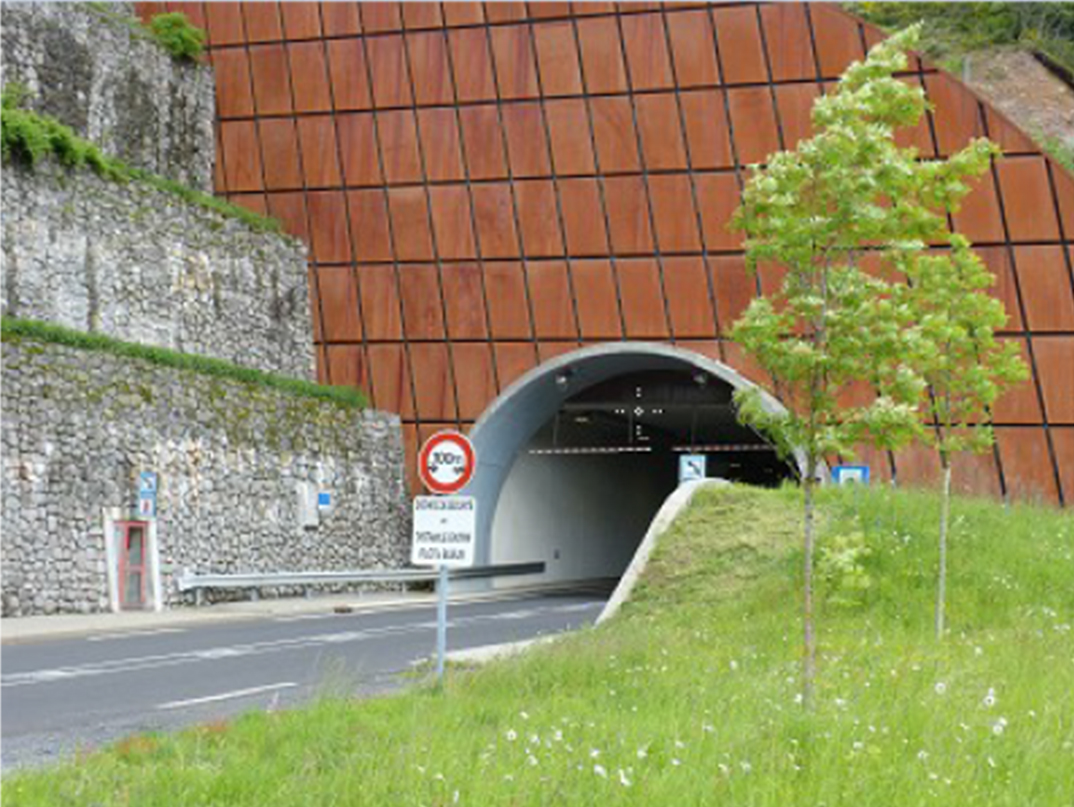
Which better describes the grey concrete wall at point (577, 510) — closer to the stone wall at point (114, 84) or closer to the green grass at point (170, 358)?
the green grass at point (170, 358)

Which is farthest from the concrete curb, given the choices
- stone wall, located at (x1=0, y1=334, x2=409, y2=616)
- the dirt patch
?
the dirt patch

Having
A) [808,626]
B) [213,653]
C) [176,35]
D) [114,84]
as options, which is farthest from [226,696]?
[176,35]

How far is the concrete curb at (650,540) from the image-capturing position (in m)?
20.1

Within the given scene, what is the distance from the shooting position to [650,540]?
71.2ft

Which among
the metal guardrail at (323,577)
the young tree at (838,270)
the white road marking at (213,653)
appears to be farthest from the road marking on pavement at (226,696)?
the metal guardrail at (323,577)

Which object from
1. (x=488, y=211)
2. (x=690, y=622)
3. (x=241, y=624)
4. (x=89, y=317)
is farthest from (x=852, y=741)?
(x=488, y=211)

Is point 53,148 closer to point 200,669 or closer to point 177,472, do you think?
point 177,472

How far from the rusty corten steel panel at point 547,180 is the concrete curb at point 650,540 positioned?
31.3ft

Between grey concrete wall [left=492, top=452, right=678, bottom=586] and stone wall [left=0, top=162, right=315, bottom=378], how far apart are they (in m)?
6.68

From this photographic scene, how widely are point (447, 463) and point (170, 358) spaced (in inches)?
681

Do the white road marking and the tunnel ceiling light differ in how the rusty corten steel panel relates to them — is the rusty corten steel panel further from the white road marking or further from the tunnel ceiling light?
the white road marking

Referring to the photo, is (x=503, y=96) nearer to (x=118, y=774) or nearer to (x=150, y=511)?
(x=150, y=511)

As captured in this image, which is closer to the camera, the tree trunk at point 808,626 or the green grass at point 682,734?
the green grass at point 682,734

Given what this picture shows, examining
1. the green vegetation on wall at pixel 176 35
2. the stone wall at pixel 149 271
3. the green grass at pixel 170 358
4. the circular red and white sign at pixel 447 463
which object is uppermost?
the green vegetation on wall at pixel 176 35
